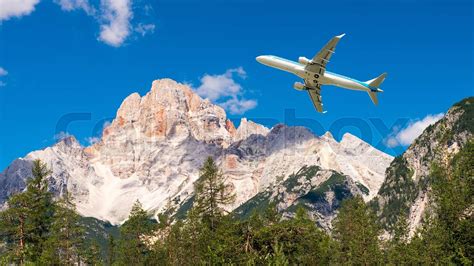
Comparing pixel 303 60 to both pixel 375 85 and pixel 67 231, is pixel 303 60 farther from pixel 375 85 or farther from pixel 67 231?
pixel 67 231

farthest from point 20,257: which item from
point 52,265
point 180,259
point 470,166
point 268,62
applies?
point 470,166

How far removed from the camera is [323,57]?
7469cm

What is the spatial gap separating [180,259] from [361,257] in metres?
27.0

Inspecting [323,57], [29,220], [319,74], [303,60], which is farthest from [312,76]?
[29,220]

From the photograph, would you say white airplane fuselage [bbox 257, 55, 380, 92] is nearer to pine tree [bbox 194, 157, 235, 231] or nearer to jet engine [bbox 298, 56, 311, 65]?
jet engine [bbox 298, 56, 311, 65]

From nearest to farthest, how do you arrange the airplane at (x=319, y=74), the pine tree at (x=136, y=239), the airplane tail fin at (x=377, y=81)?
the airplane at (x=319, y=74)
the airplane tail fin at (x=377, y=81)
the pine tree at (x=136, y=239)

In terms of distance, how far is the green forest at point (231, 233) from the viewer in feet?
119

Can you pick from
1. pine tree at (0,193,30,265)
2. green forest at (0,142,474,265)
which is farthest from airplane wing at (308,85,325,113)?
pine tree at (0,193,30,265)

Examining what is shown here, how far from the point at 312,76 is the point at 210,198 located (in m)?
23.1

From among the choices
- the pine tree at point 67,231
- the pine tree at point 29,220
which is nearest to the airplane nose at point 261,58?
the pine tree at point 29,220

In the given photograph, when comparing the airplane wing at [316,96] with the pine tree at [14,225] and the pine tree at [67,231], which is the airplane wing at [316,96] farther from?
the pine tree at [14,225]

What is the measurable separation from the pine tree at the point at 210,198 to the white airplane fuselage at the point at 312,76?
724 inches

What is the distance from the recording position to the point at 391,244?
94250 mm

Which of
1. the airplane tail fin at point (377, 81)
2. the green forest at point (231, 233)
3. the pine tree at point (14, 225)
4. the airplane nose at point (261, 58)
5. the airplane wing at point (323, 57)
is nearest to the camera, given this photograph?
the green forest at point (231, 233)
